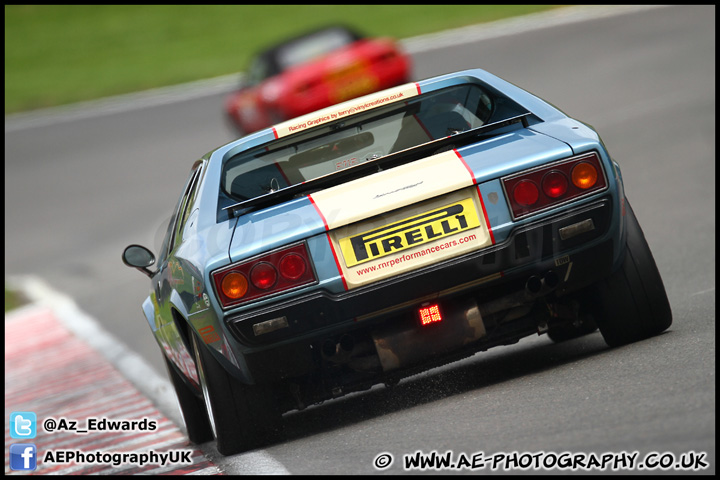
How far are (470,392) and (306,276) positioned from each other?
1009mm

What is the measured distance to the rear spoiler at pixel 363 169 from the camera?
493 cm

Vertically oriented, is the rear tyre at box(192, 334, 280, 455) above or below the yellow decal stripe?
below

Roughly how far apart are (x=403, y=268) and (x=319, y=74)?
11.7 metres

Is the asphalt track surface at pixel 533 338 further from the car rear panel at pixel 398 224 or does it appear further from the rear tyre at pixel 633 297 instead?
the car rear panel at pixel 398 224

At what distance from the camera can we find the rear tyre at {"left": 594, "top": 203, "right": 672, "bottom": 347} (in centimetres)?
511

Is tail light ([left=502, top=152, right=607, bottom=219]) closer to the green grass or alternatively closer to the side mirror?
the side mirror

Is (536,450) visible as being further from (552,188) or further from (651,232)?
(651,232)

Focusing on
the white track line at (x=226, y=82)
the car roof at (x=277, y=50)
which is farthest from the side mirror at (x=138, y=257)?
the white track line at (x=226, y=82)

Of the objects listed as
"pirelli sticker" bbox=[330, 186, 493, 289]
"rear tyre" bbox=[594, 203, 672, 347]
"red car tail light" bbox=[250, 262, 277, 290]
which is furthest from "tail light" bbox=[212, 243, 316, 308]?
"rear tyre" bbox=[594, 203, 672, 347]

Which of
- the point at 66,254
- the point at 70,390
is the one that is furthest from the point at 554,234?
the point at 66,254

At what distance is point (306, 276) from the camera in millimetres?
4668

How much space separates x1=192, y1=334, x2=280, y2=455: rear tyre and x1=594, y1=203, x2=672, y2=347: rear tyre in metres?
1.49

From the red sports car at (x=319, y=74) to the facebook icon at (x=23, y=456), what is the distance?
945 centimetres

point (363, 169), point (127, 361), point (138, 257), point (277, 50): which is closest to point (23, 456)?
point (138, 257)
